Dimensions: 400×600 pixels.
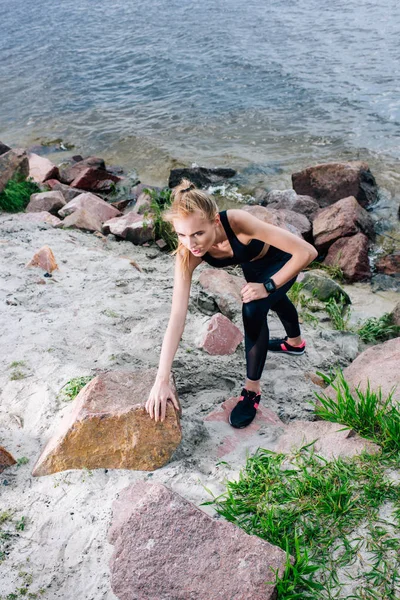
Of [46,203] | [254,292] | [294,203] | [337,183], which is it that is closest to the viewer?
[254,292]

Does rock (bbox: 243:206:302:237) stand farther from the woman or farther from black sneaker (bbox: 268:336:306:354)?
the woman

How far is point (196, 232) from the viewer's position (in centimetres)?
266

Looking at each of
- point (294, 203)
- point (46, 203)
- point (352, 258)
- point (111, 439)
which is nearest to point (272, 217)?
point (352, 258)

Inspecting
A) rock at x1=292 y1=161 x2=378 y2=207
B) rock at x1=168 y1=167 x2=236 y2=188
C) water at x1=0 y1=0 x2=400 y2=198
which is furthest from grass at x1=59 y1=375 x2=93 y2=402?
water at x1=0 y1=0 x2=400 y2=198

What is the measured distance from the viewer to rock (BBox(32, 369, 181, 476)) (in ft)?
8.04

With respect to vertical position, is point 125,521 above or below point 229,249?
below

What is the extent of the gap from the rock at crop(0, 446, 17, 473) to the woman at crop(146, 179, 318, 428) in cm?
69

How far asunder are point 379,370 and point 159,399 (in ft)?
4.45

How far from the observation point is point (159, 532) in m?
2.07

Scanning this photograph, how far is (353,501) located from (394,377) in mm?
956

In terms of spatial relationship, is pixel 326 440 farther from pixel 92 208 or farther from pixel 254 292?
pixel 92 208

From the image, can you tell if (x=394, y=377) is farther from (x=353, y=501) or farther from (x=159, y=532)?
(x=159, y=532)

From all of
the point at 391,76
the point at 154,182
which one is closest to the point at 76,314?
the point at 154,182

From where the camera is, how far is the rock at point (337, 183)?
7.18m
